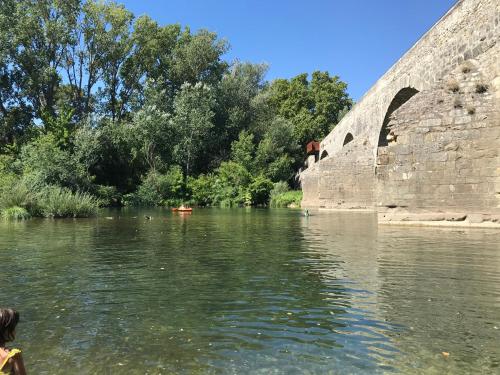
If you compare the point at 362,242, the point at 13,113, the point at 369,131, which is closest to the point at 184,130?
the point at 13,113

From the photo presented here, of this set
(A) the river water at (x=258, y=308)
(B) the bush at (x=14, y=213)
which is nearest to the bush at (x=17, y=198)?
(B) the bush at (x=14, y=213)

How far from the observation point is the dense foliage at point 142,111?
41.1 m

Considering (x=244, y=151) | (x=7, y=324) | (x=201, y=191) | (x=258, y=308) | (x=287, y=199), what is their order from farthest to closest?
(x=244, y=151) < (x=201, y=191) < (x=287, y=199) < (x=258, y=308) < (x=7, y=324)

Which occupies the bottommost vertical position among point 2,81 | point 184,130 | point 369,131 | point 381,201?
point 381,201

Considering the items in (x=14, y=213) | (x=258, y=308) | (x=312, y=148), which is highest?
(x=312, y=148)

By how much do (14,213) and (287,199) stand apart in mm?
23671

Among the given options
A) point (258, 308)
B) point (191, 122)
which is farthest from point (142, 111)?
point (258, 308)

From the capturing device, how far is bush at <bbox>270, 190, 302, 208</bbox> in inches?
1486

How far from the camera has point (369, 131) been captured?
25469mm

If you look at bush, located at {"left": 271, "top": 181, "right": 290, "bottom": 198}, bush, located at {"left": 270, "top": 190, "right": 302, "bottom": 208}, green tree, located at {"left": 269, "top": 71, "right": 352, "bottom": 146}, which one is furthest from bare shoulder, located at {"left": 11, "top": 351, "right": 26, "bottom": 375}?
green tree, located at {"left": 269, "top": 71, "right": 352, "bottom": 146}

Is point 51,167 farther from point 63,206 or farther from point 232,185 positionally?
point 232,185

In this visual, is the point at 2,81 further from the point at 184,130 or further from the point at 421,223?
the point at 421,223

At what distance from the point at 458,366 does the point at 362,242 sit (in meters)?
6.93

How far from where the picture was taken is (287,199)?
39.0m
